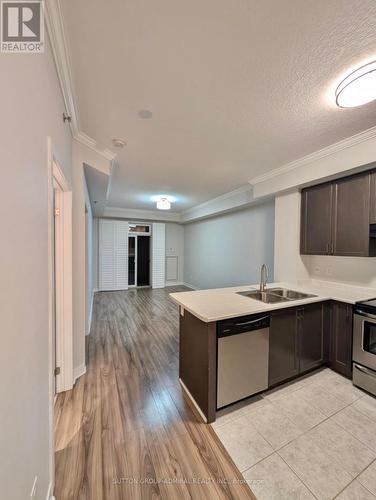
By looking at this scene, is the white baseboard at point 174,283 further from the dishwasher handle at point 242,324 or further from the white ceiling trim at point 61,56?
the white ceiling trim at point 61,56

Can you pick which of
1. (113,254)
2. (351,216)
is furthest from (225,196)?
(113,254)

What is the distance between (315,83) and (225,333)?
2.07 m

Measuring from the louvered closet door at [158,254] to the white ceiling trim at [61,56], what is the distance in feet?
17.2

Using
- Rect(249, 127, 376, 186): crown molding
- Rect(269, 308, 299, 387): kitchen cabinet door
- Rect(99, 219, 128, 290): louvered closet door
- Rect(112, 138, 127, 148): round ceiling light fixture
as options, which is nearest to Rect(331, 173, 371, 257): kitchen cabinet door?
Rect(249, 127, 376, 186): crown molding

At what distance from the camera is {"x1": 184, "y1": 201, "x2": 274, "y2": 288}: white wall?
4434mm

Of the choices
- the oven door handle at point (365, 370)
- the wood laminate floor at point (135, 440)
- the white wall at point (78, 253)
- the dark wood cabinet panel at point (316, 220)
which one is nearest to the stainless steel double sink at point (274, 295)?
the dark wood cabinet panel at point (316, 220)

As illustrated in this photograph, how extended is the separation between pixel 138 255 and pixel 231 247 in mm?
3750

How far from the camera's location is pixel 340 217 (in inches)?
103

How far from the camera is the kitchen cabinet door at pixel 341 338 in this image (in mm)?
2336

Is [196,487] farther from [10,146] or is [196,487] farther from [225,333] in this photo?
[10,146]

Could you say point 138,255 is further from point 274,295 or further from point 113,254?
point 274,295

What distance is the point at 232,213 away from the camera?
541 centimetres

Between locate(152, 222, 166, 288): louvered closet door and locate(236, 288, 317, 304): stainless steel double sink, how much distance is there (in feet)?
16.7

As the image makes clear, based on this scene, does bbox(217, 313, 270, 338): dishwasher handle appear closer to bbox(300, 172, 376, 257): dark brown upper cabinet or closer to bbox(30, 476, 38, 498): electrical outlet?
bbox(30, 476, 38, 498): electrical outlet
